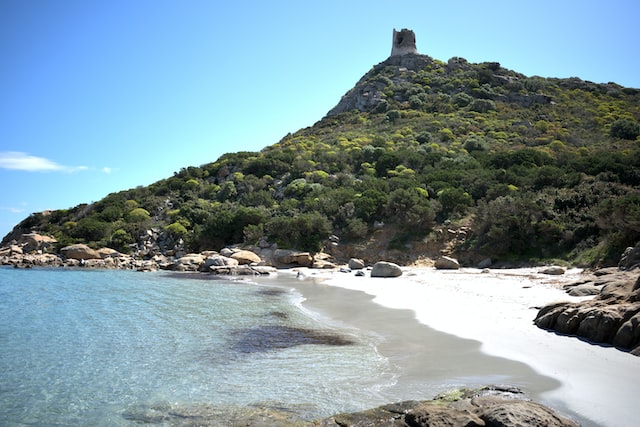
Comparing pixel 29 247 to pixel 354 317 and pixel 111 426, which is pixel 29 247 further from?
pixel 111 426

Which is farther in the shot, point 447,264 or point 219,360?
point 447,264

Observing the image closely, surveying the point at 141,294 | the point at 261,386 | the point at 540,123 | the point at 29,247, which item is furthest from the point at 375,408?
the point at 540,123

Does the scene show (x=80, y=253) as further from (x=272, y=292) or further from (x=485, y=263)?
(x=485, y=263)

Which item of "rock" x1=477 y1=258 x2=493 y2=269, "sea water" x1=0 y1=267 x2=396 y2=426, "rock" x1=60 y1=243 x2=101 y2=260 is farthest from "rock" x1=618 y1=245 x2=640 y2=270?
"rock" x1=60 y1=243 x2=101 y2=260

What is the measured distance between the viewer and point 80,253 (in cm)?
3612

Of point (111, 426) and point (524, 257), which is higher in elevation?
point (524, 257)

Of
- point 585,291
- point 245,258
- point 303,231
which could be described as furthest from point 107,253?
point 585,291

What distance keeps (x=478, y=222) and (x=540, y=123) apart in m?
39.0

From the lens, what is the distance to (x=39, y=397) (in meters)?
6.83

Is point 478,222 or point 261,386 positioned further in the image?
point 478,222

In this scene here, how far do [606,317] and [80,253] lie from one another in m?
38.5

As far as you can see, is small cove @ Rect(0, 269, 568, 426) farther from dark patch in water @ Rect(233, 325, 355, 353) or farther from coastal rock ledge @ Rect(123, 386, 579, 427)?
coastal rock ledge @ Rect(123, 386, 579, 427)

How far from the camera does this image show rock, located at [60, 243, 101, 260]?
36.2 metres

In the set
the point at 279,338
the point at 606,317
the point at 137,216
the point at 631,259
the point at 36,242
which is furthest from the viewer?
the point at 137,216
